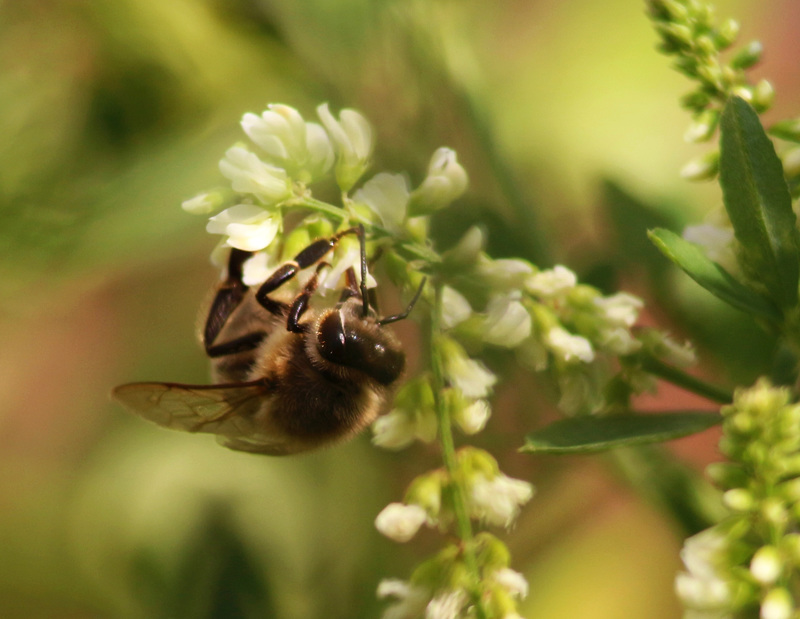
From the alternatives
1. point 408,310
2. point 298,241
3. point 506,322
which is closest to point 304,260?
point 298,241

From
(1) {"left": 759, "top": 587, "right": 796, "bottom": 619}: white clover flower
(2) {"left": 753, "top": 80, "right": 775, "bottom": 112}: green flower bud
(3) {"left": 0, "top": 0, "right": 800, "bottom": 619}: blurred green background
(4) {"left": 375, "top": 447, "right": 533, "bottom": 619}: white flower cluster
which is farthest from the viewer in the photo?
(3) {"left": 0, "top": 0, "right": 800, "bottom": 619}: blurred green background

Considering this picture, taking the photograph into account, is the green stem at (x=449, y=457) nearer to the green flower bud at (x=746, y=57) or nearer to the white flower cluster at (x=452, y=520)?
the white flower cluster at (x=452, y=520)

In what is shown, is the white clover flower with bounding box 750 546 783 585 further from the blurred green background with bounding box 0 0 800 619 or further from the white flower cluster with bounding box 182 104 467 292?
the blurred green background with bounding box 0 0 800 619

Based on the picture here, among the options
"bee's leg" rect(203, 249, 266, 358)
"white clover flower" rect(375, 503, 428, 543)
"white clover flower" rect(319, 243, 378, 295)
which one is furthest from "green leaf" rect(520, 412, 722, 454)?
"bee's leg" rect(203, 249, 266, 358)

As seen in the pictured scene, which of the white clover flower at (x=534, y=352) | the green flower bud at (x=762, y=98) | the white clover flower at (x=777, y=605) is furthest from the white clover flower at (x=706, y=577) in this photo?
the green flower bud at (x=762, y=98)

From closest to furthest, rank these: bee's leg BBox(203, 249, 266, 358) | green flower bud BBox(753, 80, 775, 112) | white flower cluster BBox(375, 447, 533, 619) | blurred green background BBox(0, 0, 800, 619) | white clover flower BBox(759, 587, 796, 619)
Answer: white clover flower BBox(759, 587, 796, 619), white flower cluster BBox(375, 447, 533, 619), green flower bud BBox(753, 80, 775, 112), bee's leg BBox(203, 249, 266, 358), blurred green background BBox(0, 0, 800, 619)

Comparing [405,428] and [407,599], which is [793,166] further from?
[407,599]

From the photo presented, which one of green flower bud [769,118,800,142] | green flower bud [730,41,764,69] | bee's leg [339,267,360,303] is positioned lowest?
green flower bud [769,118,800,142]
